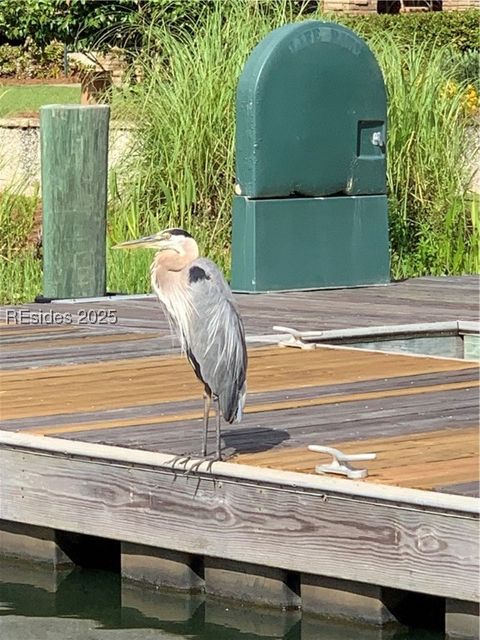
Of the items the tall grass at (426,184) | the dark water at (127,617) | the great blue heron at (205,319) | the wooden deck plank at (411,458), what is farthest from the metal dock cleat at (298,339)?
the tall grass at (426,184)

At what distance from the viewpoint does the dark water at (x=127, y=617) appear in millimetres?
5609

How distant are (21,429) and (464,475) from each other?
179 centimetres

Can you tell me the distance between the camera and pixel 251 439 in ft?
20.5

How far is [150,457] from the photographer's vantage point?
228 inches

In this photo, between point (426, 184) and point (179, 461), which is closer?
point (179, 461)

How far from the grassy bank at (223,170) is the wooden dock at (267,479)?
15.5ft

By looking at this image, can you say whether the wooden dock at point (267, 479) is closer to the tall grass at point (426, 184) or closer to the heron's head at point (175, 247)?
the heron's head at point (175, 247)

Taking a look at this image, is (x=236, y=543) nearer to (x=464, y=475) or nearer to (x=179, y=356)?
(x=464, y=475)

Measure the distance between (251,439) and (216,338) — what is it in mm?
681

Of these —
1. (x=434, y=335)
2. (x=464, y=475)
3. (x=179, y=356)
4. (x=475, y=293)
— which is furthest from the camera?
(x=475, y=293)

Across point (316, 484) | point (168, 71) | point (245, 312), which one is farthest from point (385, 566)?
point (168, 71)

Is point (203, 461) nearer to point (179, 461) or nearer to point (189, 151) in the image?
point (179, 461)

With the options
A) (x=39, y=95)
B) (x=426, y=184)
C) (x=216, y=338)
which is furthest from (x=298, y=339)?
(x=39, y=95)

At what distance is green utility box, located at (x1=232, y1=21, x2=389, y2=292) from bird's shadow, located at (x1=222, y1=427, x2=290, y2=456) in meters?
4.09
